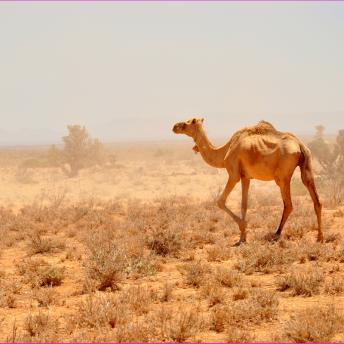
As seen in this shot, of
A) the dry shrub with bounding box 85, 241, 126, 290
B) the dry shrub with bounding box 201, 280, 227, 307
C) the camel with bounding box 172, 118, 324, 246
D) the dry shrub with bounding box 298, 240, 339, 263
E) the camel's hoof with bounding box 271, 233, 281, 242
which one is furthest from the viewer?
the camel's hoof with bounding box 271, 233, 281, 242

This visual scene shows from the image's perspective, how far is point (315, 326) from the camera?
505cm

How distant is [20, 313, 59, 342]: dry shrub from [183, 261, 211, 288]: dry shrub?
7.24 feet

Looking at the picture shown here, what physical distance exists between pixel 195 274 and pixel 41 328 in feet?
8.72

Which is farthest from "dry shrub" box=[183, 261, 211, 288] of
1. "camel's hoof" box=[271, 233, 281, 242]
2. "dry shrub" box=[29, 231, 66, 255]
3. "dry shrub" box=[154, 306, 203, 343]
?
"dry shrub" box=[29, 231, 66, 255]

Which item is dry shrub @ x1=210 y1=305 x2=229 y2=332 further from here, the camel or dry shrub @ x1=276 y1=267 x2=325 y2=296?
the camel

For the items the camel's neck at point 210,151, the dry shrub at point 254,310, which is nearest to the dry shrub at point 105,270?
the dry shrub at point 254,310

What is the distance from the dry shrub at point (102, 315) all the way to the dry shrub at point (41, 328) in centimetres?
25

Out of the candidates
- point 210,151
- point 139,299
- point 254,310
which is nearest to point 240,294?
point 254,310

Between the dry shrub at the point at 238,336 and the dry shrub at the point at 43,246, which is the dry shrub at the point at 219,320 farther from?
the dry shrub at the point at 43,246

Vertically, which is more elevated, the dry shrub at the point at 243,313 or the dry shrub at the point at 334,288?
the dry shrub at the point at 334,288

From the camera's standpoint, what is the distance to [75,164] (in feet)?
131

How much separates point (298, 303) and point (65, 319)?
278 cm

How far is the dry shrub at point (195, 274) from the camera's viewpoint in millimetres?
7328

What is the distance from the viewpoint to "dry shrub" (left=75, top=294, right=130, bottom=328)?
18.4 feet
